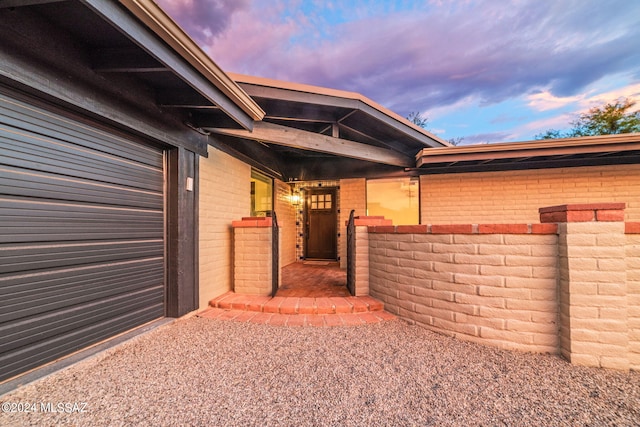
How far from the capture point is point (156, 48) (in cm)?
149

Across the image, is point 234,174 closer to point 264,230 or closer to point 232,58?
point 264,230

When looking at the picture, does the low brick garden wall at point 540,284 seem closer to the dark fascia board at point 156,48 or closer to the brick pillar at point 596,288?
the brick pillar at point 596,288

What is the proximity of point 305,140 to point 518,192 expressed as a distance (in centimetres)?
423

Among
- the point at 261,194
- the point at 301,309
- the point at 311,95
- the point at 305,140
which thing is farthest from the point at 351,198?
the point at 301,309

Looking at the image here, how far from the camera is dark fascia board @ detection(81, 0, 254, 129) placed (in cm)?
120

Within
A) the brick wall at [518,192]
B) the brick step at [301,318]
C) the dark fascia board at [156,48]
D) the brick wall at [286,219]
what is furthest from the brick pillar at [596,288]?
the brick wall at [286,219]

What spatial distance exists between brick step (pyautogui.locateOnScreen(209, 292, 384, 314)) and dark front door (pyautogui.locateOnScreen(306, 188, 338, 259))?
3190 millimetres

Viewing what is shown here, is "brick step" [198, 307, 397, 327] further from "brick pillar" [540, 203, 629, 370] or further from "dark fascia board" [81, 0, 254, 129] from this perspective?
"dark fascia board" [81, 0, 254, 129]

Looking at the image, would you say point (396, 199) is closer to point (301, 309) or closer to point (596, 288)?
point (301, 309)

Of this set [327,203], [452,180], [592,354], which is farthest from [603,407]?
[327,203]

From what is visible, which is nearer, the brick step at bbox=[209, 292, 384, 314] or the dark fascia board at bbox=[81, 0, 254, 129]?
the dark fascia board at bbox=[81, 0, 254, 129]

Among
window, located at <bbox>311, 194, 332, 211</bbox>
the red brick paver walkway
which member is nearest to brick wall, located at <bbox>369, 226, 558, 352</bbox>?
the red brick paver walkway

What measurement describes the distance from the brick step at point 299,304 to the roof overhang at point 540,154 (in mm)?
2908

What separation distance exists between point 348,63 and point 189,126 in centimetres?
1159
